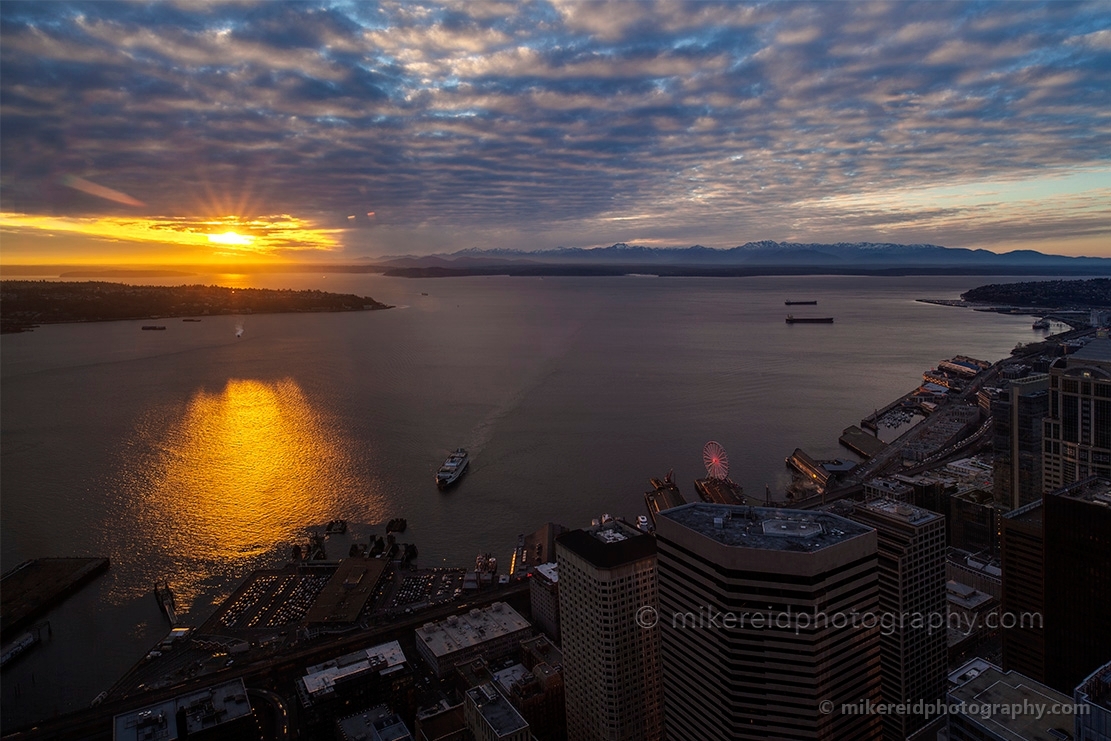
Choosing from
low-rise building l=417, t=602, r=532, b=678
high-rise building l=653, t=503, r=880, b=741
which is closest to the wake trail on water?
low-rise building l=417, t=602, r=532, b=678

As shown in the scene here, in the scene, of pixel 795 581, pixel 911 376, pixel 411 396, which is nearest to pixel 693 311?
pixel 911 376

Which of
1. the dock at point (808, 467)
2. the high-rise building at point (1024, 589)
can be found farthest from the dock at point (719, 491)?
the high-rise building at point (1024, 589)

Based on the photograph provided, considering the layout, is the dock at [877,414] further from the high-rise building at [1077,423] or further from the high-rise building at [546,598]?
the high-rise building at [546,598]

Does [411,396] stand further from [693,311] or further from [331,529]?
[693,311]

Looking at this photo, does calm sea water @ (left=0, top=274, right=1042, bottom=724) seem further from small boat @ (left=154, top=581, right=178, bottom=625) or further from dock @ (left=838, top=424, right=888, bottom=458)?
dock @ (left=838, top=424, right=888, bottom=458)

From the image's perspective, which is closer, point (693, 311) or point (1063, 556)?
point (1063, 556)

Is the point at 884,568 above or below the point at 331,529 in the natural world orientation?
above

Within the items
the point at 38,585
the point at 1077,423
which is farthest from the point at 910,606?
the point at 38,585
